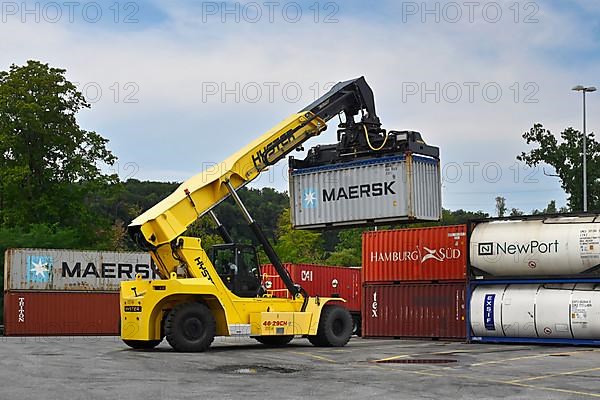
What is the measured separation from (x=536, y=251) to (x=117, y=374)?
46.3 feet

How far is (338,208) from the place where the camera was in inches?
1057

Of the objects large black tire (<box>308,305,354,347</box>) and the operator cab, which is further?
large black tire (<box>308,305,354,347</box>)

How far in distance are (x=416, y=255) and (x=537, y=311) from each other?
553 centimetres

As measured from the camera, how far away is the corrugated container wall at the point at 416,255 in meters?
29.0

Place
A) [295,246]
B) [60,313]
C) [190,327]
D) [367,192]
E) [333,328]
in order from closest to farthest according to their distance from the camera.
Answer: [190,327], [333,328], [367,192], [60,313], [295,246]

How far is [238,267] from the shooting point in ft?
76.2

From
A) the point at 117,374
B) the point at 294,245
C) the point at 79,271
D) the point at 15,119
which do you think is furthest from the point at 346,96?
the point at 294,245

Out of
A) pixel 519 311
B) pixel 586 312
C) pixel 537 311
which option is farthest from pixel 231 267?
pixel 586 312

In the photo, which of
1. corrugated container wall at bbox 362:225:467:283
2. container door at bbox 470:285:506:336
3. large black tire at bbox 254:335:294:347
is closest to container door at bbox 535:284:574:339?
container door at bbox 470:285:506:336

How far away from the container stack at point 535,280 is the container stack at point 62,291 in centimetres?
1898

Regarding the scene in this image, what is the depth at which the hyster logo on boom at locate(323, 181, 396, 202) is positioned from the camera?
25.3 meters

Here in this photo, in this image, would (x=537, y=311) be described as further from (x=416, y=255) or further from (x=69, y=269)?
(x=69, y=269)

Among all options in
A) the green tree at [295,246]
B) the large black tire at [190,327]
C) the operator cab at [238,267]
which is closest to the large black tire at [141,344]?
the large black tire at [190,327]

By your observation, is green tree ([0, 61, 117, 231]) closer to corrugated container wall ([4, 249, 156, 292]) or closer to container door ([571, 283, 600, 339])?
corrugated container wall ([4, 249, 156, 292])
